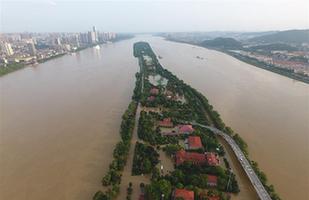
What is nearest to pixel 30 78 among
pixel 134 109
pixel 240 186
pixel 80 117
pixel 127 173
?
pixel 80 117

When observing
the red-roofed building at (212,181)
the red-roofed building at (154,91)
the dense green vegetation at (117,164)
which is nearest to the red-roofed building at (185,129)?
the dense green vegetation at (117,164)

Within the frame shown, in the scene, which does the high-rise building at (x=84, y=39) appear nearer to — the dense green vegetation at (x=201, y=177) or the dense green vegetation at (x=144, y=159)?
the dense green vegetation at (x=144, y=159)

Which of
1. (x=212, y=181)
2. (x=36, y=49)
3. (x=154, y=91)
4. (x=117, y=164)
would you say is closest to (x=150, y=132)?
(x=117, y=164)

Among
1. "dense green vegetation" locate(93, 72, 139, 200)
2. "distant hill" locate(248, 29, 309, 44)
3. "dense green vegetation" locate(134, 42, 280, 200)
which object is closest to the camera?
"dense green vegetation" locate(93, 72, 139, 200)

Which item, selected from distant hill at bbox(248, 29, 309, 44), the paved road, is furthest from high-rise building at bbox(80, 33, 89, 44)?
the paved road

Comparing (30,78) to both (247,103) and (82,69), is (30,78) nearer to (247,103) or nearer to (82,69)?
(82,69)

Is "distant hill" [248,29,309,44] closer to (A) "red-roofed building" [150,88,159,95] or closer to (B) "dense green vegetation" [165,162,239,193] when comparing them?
(A) "red-roofed building" [150,88,159,95]
